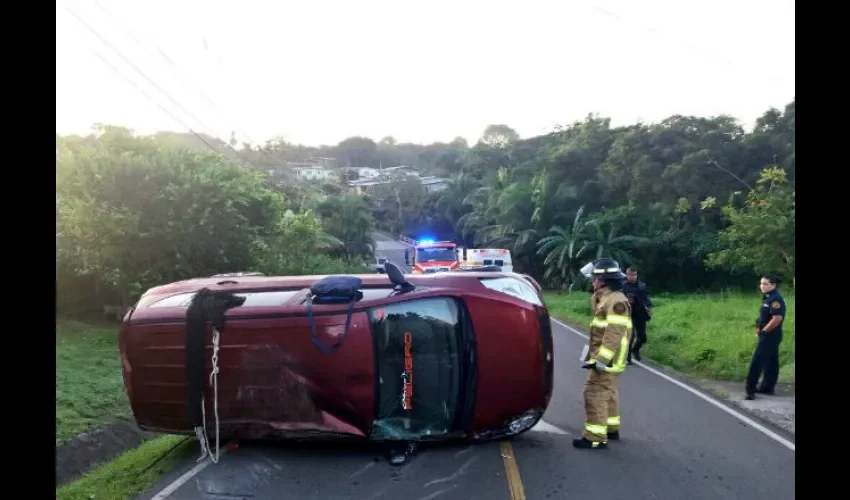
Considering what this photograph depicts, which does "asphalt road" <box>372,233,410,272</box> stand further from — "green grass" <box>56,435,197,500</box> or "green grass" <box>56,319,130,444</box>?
"green grass" <box>56,435,197,500</box>

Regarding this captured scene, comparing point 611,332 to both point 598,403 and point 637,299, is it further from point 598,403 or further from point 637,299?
point 637,299

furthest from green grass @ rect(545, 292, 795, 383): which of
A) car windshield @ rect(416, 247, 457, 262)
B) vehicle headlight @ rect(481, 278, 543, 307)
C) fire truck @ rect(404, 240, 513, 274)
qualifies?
car windshield @ rect(416, 247, 457, 262)

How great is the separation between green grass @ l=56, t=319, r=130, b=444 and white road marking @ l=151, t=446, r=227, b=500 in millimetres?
2068

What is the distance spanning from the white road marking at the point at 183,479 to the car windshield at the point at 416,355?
137cm

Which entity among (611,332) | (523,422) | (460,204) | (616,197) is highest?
(460,204)

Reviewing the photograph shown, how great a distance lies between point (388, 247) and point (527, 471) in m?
31.0

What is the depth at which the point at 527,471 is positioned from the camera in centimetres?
502

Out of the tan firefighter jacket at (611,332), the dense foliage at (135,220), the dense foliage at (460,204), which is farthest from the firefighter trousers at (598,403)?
the dense foliage at (135,220)

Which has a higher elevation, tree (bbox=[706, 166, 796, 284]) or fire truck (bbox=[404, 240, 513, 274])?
tree (bbox=[706, 166, 796, 284])

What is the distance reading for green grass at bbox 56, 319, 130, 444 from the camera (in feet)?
22.7

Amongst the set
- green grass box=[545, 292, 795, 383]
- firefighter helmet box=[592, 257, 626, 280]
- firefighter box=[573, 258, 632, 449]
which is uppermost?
firefighter helmet box=[592, 257, 626, 280]

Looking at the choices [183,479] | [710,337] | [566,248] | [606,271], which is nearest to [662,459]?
[606,271]
